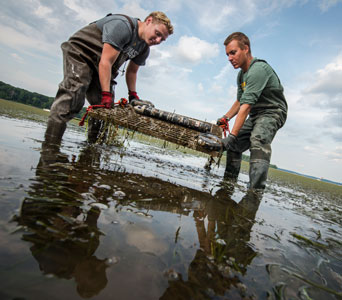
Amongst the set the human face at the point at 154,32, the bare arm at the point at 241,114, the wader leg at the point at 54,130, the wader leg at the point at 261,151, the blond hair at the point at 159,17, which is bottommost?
the wader leg at the point at 54,130

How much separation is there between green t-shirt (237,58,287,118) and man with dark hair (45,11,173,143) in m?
1.84

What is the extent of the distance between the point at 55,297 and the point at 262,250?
3.53 ft

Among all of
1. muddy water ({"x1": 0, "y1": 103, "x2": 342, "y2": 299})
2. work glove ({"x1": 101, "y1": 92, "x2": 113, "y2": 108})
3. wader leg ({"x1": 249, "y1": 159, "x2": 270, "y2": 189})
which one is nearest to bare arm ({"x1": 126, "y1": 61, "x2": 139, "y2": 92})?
work glove ({"x1": 101, "y1": 92, "x2": 113, "y2": 108})

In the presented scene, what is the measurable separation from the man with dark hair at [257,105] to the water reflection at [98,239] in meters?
2.15

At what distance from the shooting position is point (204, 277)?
0.74 meters

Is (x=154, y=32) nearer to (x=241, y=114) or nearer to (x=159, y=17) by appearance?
(x=159, y=17)

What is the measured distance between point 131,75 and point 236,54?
2.58 meters

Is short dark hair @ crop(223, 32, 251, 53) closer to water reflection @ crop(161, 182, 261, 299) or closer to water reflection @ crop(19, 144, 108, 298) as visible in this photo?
water reflection @ crop(161, 182, 261, 299)

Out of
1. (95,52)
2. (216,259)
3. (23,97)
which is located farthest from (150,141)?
(23,97)

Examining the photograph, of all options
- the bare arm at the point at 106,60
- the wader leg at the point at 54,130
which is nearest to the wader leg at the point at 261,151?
the bare arm at the point at 106,60

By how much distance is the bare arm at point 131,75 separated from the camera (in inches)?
191

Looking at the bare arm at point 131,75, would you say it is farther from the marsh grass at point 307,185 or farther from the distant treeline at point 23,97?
the distant treeline at point 23,97

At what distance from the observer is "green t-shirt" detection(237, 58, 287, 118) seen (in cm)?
352

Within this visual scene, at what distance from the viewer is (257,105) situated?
398 cm
